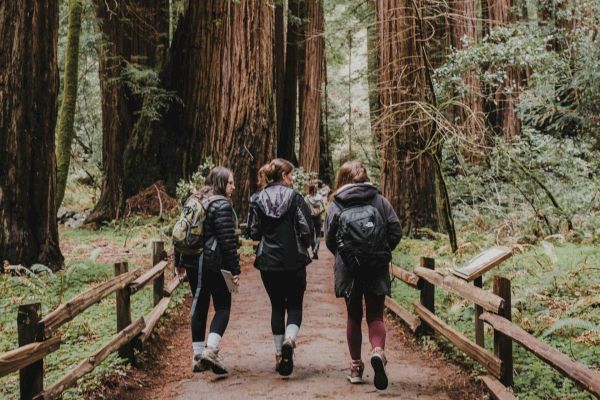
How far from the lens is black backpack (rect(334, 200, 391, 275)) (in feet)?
16.1

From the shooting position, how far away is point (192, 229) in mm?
5238

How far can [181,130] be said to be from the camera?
57.6 ft

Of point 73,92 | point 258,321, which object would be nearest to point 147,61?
point 73,92

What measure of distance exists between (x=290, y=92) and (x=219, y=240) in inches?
741

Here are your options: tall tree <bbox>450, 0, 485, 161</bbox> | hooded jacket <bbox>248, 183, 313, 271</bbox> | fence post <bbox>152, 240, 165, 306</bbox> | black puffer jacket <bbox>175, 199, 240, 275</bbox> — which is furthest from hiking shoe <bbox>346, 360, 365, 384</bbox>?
tall tree <bbox>450, 0, 485, 161</bbox>

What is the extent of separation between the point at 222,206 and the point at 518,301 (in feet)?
12.8

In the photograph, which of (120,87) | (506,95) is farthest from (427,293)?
(120,87)

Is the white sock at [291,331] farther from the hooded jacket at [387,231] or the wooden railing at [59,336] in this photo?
the wooden railing at [59,336]

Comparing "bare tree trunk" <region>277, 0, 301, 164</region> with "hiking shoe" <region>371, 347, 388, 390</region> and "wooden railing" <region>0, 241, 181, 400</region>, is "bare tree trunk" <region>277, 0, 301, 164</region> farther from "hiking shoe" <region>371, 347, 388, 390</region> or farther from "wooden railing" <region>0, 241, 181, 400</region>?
"hiking shoe" <region>371, 347, 388, 390</region>

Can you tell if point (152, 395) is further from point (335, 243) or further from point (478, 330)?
point (478, 330)

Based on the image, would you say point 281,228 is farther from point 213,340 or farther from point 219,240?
point 213,340

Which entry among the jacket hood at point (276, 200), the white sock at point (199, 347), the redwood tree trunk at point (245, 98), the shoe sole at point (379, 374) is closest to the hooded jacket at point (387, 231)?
the jacket hood at point (276, 200)

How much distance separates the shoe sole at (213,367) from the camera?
208 inches

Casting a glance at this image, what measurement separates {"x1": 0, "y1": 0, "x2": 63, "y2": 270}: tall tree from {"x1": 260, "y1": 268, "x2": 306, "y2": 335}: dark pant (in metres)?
4.85
